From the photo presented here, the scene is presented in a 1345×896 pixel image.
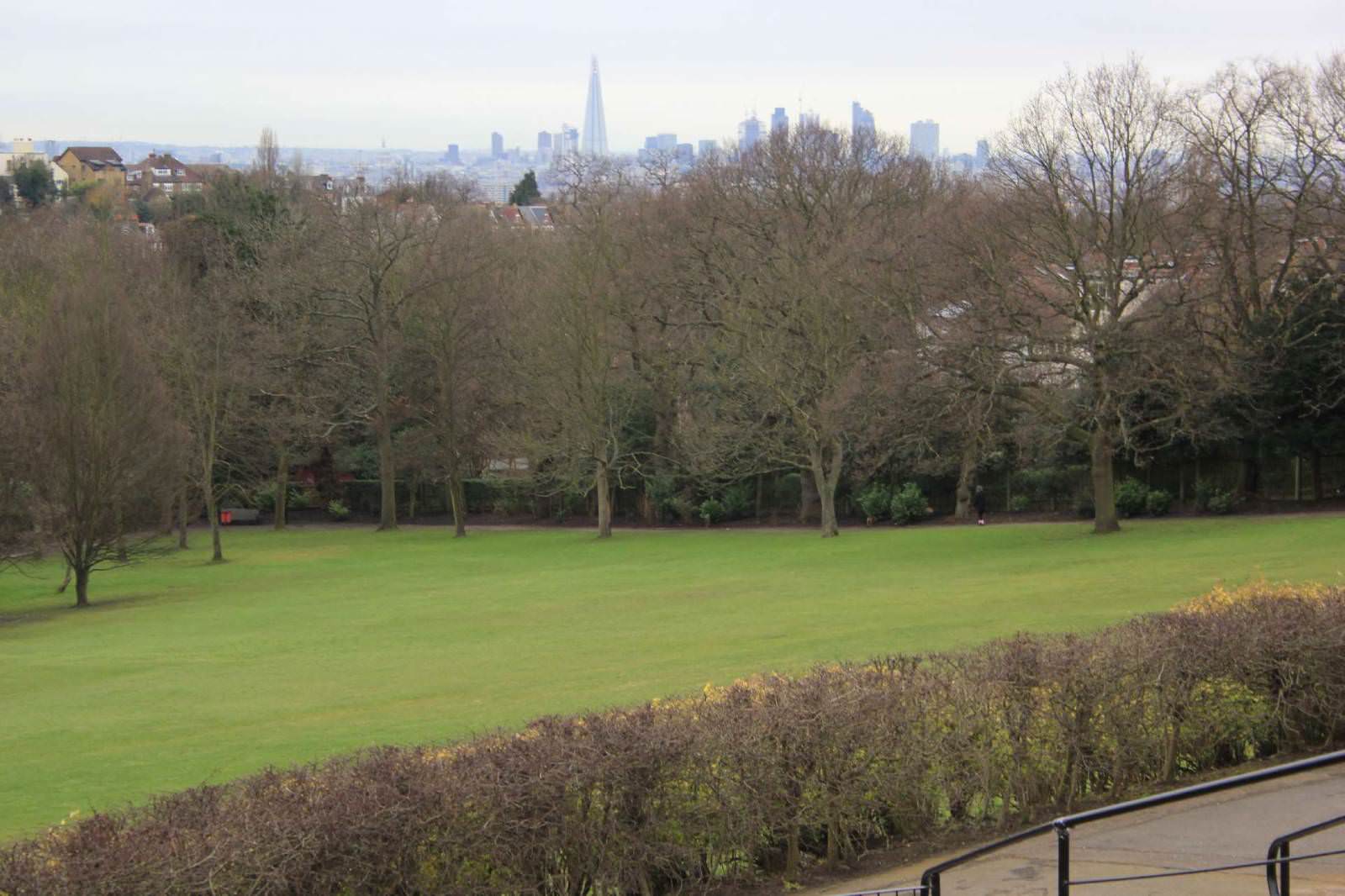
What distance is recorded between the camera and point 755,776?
9.77 meters

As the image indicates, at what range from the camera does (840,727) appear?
10.2m

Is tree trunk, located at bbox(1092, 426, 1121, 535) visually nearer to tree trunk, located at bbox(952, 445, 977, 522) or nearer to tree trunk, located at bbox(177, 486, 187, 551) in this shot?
tree trunk, located at bbox(952, 445, 977, 522)

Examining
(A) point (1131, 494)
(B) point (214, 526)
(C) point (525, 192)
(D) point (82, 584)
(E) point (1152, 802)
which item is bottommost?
(D) point (82, 584)

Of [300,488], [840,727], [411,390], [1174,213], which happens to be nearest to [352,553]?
[411,390]

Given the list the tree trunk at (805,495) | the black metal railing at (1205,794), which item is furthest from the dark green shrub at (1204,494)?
the black metal railing at (1205,794)

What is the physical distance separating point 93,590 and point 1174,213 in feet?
114

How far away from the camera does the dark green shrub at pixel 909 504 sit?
4981 centimetres

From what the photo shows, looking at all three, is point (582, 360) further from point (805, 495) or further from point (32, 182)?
point (32, 182)

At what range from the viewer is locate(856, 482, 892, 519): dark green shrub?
166 ft

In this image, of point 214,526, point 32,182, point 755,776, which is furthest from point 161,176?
point 755,776

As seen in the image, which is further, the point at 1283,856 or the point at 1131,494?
the point at 1131,494

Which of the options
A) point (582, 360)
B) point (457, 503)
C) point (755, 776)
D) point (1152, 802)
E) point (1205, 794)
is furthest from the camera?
point (457, 503)

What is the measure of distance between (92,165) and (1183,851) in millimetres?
184924

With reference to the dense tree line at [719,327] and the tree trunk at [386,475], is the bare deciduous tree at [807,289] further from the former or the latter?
the tree trunk at [386,475]
